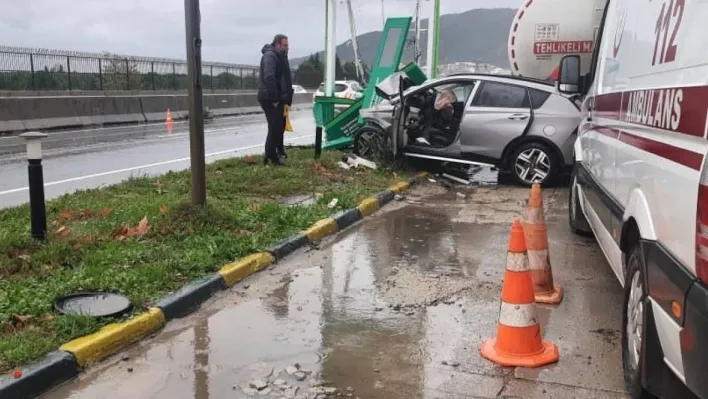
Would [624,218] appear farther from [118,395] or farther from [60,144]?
[60,144]

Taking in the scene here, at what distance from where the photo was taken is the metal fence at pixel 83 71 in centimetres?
2266

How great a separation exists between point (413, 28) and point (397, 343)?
1092 cm

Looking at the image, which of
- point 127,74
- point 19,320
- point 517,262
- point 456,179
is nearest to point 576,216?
point 517,262

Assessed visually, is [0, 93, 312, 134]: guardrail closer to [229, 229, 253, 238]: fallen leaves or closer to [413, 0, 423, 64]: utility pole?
[413, 0, 423, 64]: utility pole

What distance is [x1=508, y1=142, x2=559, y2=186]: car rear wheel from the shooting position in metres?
9.98

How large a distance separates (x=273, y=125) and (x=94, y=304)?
6335mm

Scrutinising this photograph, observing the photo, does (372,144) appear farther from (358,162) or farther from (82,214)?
(82,214)

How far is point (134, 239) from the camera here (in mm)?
5969

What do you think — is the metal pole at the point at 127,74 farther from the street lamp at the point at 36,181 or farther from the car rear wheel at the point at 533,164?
the street lamp at the point at 36,181

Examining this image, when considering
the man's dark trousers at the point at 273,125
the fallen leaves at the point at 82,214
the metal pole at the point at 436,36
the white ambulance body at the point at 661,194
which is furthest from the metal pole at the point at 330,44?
the white ambulance body at the point at 661,194

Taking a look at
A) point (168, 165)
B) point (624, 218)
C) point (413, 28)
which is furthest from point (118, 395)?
point (413, 28)

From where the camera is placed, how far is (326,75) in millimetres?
15008

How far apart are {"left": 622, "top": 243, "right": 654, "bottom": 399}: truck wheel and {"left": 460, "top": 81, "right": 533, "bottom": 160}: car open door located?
21.7ft

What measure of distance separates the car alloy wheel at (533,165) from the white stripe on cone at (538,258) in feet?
17.3
